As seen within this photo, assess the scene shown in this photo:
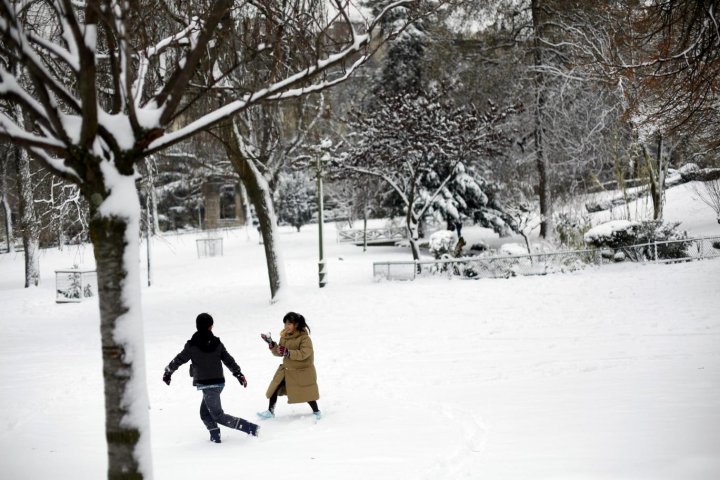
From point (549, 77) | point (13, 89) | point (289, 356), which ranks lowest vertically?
point (289, 356)

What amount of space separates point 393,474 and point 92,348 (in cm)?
1121

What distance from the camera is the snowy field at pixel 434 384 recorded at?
5801mm

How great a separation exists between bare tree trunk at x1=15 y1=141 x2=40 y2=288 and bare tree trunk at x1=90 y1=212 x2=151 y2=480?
19.2 meters

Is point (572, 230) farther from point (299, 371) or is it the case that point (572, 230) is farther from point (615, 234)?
point (299, 371)

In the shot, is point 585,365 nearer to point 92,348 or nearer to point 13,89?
point 13,89

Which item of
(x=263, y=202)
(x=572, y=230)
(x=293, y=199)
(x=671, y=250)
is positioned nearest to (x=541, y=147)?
(x=572, y=230)

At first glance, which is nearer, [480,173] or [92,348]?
[92,348]

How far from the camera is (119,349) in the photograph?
4.16 meters

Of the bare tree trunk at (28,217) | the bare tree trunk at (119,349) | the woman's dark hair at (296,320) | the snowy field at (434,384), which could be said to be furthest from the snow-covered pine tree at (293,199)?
the bare tree trunk at (119,349)

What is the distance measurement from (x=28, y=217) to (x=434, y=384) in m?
19.1

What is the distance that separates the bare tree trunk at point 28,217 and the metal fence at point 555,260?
1302cm

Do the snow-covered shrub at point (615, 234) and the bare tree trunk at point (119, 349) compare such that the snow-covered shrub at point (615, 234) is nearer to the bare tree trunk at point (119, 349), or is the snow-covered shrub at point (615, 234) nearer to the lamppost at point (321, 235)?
the lamppost at point (321, 235)

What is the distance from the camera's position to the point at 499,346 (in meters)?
11.5

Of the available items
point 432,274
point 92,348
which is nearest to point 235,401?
point 92,348
